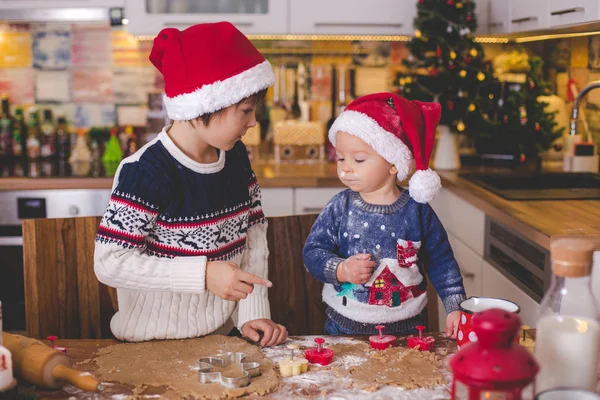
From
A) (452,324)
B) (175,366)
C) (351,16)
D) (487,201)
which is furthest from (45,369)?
(351,16)

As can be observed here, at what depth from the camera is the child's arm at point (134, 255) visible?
129 centimetres

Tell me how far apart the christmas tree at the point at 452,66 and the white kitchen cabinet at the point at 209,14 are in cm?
57

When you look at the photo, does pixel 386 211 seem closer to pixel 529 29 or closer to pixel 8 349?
pixel 8 349

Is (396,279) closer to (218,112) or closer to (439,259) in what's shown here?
(439,259)

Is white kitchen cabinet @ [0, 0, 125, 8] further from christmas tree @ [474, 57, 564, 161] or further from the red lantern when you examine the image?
the red lantern

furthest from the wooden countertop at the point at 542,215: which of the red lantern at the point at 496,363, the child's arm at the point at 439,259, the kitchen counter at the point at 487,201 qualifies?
the red lantern at the point at 496,363

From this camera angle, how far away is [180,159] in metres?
1.43

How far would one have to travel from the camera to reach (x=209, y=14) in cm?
295

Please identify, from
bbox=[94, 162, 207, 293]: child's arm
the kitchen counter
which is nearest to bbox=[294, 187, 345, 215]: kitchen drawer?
the kitchen counter

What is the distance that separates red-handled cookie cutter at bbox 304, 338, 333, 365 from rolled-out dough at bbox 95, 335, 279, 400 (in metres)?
0.06

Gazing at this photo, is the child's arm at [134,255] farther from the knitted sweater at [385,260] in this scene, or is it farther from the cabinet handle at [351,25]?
the cabinet handle at [351,25]

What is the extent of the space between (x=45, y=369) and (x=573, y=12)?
1.88 meters

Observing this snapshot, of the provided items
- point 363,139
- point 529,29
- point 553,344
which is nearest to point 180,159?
point 363,139

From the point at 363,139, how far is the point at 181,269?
46 cm
